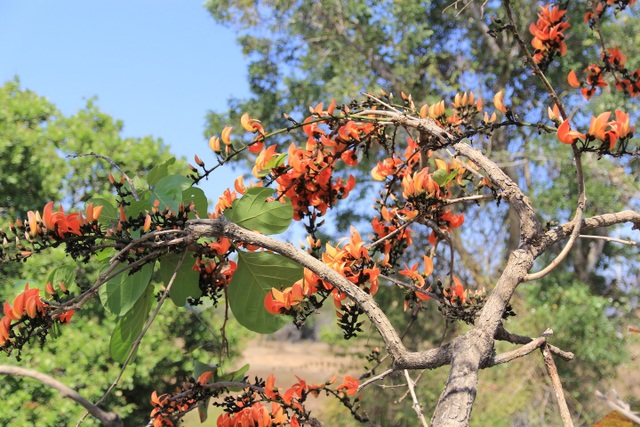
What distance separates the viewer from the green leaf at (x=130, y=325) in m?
0.94

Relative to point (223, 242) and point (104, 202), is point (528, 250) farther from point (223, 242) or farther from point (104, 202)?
point (104, 202)

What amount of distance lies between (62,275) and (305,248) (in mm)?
363

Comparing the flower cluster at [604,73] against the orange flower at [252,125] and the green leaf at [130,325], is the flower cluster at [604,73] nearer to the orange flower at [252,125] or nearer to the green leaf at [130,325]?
the orange flower at [252,125]

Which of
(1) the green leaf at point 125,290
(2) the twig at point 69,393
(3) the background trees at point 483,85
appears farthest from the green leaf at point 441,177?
(3) the background trees at point 483,85

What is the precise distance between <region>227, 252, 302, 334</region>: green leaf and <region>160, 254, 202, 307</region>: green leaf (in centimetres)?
7

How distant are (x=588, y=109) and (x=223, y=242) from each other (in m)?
5.09

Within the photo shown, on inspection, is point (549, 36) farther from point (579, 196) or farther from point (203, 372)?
point (203, 372)

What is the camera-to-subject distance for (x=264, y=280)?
917 millimetres

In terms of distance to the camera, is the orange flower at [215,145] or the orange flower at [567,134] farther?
the orange flower at [215,145]

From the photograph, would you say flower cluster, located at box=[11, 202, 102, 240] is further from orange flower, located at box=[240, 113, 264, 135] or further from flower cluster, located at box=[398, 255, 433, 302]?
flower cluster, located at box=[398, 255, 433, 302]

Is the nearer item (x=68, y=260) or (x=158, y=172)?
(x=158, y=172)

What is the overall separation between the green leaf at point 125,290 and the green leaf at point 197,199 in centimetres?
11

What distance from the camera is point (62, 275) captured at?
86 centimetres

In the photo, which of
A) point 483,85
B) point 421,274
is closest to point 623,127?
point 421,274
